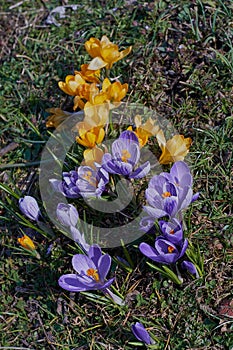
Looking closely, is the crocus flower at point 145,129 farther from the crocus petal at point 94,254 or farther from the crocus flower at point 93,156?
the crocus petal at point 94,254

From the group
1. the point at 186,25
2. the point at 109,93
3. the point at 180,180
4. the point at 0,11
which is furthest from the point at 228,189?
the point at 0,11

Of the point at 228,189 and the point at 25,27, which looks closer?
the point at 228,189

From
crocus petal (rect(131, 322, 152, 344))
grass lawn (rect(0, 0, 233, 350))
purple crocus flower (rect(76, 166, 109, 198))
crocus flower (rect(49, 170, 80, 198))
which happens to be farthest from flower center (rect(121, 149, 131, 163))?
crocus petal (rect(131, 322, 152, 344))

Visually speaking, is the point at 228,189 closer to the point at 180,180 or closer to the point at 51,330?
the point at 180,180

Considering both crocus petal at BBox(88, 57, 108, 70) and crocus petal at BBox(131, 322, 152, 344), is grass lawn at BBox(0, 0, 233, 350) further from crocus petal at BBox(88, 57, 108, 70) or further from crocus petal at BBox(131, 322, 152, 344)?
crocus petal at BBox(88, 57, 108, 70)

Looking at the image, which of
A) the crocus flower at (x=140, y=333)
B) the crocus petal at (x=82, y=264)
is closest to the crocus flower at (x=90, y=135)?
the crocus petal at (x=82, y=264)

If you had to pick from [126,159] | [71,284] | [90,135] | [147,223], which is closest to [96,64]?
[90,135]

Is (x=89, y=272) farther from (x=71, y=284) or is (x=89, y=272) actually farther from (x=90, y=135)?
(x=90, y=135)
